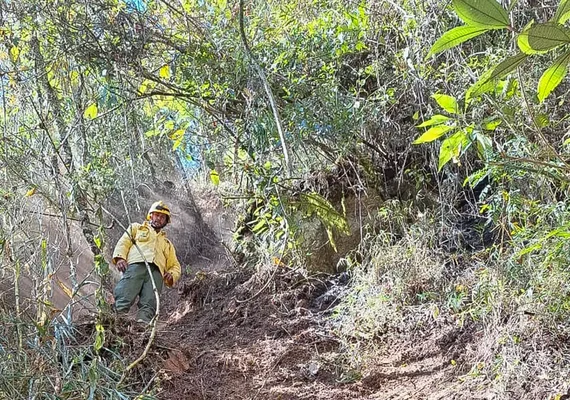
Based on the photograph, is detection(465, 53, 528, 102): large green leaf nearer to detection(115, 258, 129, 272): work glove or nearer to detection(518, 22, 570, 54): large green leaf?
detection(518, 22, 570, 54): large green leaf

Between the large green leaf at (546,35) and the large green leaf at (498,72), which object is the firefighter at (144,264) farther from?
the large green leaf at (546,35)

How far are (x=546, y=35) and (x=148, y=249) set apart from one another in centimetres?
360

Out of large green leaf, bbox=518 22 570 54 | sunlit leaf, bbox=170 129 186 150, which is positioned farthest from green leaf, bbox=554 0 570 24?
sunlit leaf, bbox=170 129 186 150

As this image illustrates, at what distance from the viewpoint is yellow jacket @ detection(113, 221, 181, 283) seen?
13.5ft

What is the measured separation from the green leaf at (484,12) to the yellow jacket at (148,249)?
3.42m

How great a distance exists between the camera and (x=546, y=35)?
3.35 ft

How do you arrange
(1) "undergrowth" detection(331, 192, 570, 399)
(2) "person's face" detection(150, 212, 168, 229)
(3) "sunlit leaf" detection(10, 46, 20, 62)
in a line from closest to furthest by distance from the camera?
(1) "undergrowth" detection(331, 192, 570, 399)
(3) "sunlit leaf" detection(10, 46, 20, 62)
(2) "person's face" detection(150, 212, 168, 229)

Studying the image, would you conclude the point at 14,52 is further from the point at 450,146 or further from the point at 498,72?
the point at 498,72

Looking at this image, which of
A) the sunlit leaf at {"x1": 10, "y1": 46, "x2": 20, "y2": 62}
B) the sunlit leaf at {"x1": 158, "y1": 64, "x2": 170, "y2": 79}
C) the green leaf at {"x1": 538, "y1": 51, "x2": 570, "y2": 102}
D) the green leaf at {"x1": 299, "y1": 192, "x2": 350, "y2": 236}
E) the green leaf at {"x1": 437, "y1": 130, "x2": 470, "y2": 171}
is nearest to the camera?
the green leaf at {"x1": 538, "y1": 51, "x2": 570, "y2": 102}

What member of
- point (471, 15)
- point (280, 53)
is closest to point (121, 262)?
point (280, 53)

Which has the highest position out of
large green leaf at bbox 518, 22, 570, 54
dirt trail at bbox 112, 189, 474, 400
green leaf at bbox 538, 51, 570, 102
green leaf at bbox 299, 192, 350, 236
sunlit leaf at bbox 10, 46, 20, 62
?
sunlit leaf at bbox 10, 46, 20, 62

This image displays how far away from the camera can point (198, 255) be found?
6.29m

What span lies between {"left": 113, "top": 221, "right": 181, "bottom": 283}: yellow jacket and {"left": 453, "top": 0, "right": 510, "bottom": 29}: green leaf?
3.42m

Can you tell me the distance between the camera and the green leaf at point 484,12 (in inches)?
40.7
